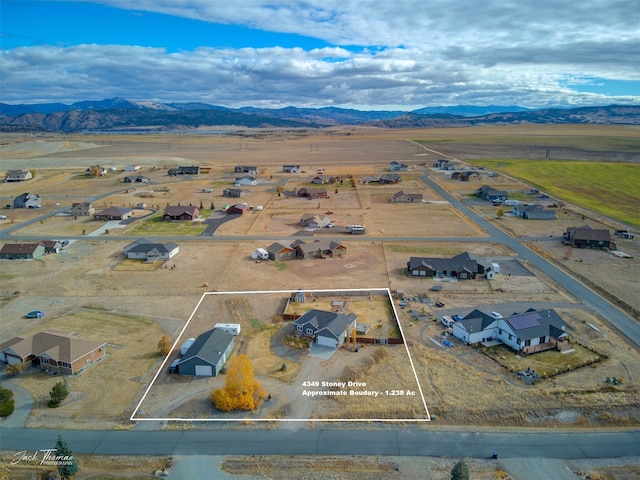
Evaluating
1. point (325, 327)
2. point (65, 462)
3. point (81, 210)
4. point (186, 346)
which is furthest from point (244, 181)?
point (65, 462)

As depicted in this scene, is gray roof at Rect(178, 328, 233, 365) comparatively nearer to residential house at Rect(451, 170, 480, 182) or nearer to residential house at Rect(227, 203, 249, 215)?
residential house at Rect(227, 203, 249, 215)

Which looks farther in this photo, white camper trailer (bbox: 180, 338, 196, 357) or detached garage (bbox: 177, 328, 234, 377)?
white camper trailer (bbox: 180, 338, 196, 357)

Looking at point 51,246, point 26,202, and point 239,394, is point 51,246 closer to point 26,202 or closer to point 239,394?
point 26,202

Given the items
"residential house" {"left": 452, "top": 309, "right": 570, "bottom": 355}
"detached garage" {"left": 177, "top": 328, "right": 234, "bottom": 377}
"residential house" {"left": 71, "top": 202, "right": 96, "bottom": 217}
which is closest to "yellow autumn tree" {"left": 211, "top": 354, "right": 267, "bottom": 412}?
"detached garage" {"left": 177, "top": 328, "right": 234, "bottom": 377}

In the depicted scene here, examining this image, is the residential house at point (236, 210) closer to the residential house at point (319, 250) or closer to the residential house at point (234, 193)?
the residential house at point (234, 193)

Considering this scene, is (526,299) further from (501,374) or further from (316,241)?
(316,241)

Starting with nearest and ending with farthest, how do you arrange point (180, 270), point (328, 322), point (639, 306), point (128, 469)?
point (128, 469) → point (328, 322) → point (639, 306) → point (180, 270)

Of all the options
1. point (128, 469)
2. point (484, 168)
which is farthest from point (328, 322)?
point (484, 168)

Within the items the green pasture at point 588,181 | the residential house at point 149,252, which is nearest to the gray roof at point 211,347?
the residential house at point 149,252
